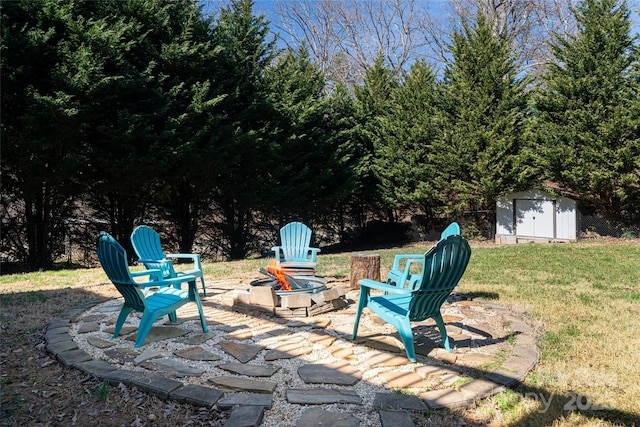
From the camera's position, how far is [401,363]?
278 centimetres

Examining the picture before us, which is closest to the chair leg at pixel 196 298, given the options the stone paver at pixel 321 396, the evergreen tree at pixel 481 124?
the stone paver at pixel 321 396

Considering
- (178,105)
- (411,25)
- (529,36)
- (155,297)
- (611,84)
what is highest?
(411,25)

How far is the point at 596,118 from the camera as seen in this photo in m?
9.58

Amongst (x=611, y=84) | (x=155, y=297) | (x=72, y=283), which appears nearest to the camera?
(x=155, y=297)

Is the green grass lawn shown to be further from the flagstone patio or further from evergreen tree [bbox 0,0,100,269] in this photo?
evergreen tree [bbox 0,0,100,269]

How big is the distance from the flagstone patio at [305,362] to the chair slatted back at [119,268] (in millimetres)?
346

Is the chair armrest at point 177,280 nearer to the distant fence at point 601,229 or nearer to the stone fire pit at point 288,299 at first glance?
the stone fire pit at point 288,299

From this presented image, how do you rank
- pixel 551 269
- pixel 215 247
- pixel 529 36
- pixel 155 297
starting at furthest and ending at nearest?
pixel 529 36
pixel 215 247
pixel 551 269
pixel 155 297

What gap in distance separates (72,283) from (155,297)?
3064 mm

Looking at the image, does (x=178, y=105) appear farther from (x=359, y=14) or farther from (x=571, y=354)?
(x=359, y=14)

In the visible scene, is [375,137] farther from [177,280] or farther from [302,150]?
[177,280]

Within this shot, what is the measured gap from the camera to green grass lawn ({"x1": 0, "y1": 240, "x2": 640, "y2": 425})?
2170 millimetres

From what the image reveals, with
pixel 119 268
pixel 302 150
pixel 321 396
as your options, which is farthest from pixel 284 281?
pixel 302 150

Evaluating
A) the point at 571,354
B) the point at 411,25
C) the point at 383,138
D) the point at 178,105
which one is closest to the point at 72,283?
the point at 178,105
